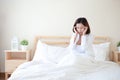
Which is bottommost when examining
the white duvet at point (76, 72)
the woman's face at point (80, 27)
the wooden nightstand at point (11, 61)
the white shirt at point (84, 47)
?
the wooden nightstand at point (11, 61)

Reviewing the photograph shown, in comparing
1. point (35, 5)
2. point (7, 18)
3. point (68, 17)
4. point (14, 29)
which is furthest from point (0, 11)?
point (68, 17)

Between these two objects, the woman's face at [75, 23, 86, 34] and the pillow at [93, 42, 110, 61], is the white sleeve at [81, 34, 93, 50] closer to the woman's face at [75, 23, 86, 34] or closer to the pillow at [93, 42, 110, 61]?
the woman's face at [75, 23, 86, 34]

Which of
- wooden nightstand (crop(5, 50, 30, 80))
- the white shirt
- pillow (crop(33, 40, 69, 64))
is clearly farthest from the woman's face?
wooden nightstand (crop(5, 50, 30, 80))

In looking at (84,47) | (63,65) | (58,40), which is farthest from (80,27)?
(58,40)

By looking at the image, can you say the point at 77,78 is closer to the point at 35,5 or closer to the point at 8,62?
the point at 8,62

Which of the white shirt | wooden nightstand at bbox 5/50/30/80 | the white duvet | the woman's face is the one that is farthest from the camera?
wooden nightstand at bbox 5/50/30/80

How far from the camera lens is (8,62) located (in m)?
4.31

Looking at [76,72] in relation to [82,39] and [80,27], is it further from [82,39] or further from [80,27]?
[80,27]

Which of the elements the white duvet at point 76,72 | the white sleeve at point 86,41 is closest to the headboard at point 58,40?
the white sleeve at point 86,41

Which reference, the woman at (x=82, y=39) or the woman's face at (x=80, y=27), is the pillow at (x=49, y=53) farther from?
the woman's face at (x=80, y=27)

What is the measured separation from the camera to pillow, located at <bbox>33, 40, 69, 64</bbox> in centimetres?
399

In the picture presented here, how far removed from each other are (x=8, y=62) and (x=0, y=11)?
114 centimetres

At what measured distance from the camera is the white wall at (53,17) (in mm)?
4516

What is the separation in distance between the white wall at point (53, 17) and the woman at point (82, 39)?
3.63 feet
